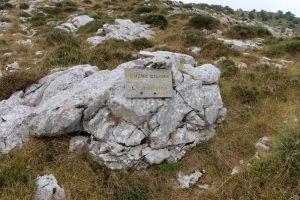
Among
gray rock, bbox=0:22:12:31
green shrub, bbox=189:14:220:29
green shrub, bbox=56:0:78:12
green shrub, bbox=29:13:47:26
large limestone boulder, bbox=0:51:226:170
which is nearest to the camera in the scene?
large limestone boulder, bbox=0:51:226:170

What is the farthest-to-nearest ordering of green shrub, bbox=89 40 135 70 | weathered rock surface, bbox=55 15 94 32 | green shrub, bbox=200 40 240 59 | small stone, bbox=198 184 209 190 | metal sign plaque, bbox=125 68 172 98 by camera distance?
weathered rock surface, bbox=55 15 94 32 < green shrub, bbox=200 40 240 59 < green shrub, bbox=89 40 135 70 < metal sign plaque, bbox=125 68 172 98 < small stone, bbox=198 184 209 190

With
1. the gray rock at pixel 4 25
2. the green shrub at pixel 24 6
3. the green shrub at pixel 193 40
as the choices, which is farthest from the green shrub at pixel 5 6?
the green shrub at pixel 193 40

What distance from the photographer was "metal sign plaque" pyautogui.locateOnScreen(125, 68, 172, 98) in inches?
234

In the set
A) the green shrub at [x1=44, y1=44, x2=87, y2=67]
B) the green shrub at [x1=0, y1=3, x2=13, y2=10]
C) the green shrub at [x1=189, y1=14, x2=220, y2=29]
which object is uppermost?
the green shrub at [x1=44, y1=44, x2=87, y2=67]

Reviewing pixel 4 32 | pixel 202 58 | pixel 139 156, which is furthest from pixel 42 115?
pixel 4 32

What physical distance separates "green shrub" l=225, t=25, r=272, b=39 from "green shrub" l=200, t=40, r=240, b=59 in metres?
4.06

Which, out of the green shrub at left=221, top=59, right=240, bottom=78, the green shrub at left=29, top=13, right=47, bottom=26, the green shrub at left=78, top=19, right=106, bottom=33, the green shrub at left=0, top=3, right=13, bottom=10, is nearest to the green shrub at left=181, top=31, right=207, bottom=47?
the green shrub at left=221, top=59, right=240, bottom=78

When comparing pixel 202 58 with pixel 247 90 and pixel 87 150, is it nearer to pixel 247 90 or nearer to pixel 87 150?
pixel 247 90

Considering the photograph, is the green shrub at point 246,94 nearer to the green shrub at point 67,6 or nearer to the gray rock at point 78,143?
the gray rock at point 78,143

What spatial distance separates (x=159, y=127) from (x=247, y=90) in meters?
2.87

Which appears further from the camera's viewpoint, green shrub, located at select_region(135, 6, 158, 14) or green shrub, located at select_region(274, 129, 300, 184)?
green shrub, located at select_region(135, 6, 158, 14)

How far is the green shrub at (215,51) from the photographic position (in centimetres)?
1121

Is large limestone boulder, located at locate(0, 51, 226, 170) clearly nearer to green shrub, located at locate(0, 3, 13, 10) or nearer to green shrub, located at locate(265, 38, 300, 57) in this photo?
green shrub, located at locate(265, 38, 300, 57)

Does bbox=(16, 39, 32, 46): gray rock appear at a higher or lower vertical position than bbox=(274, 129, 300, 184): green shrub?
lower
